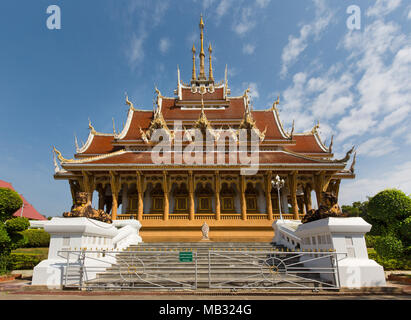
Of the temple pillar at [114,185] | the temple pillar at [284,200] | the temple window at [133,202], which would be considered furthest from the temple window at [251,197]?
the temple pillar at [114,185]

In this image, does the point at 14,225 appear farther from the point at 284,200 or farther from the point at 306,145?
the point at 306,145

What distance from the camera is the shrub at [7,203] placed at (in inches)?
351

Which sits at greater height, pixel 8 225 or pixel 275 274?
pixel 8 225

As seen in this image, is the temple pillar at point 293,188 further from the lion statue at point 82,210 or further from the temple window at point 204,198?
the lion statue at point 82,210

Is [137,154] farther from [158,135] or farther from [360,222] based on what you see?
[360,222]

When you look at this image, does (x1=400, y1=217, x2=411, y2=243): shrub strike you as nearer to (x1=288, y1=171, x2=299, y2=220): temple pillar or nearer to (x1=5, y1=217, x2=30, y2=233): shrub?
(x1=288, y1=171, x2=299, y2=220): temple pillar

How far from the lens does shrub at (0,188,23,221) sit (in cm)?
892

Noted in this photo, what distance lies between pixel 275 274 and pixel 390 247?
4.42 m

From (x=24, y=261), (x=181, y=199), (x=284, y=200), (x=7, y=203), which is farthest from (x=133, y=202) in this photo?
(x=284, y=200)

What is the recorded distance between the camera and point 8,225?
906 cm

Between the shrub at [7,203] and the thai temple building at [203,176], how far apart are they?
5.94 metres

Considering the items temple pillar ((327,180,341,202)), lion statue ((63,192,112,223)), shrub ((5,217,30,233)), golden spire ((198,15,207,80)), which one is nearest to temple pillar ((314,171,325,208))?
temple pillar ((327,180,341,202))
